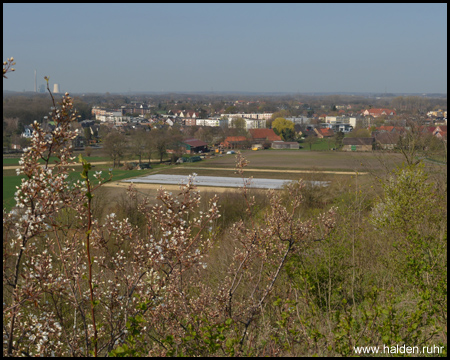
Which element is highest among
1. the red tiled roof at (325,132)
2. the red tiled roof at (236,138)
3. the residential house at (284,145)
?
the red tiled roof at (325,132)

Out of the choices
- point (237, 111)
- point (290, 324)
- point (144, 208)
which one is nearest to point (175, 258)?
point (144, 208)

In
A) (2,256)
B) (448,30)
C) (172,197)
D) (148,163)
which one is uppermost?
(448,30)

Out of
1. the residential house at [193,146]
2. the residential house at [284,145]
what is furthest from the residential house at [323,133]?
the residential house at [193,146]

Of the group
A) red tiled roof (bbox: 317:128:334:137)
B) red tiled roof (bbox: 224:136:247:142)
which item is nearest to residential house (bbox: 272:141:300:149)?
red tiled roof (bbox: 224:136:247:142)

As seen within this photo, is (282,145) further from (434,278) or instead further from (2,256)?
(2,256)

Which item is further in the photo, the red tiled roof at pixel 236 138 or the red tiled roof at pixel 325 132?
the red tiled roof at pixel 325 132

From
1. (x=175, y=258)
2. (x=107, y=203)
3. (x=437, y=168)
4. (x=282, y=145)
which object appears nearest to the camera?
(x=175, y=258)

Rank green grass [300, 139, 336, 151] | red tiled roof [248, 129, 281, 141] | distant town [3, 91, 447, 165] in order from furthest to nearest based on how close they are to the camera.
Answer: red tiled roof [248, 129, 281, 141] → green grass [300, 139, 336, 151] → distant town [3, 91, 447, 165]

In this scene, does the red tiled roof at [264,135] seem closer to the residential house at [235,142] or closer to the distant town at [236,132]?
the distant town at [236,132]

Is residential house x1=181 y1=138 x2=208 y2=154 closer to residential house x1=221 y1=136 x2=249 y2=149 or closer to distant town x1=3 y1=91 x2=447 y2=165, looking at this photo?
distant town x1=3 y1=91 x2=447 y2=165

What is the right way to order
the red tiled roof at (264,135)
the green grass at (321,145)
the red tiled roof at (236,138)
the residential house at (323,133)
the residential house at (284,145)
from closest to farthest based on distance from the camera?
the green grass at (321,145) < the red tiled roof at (236,138) < the residential house at (284,145) < the red tiled roof at (264,135) < the residential house at (323,133)

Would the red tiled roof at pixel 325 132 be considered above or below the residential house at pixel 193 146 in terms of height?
above
